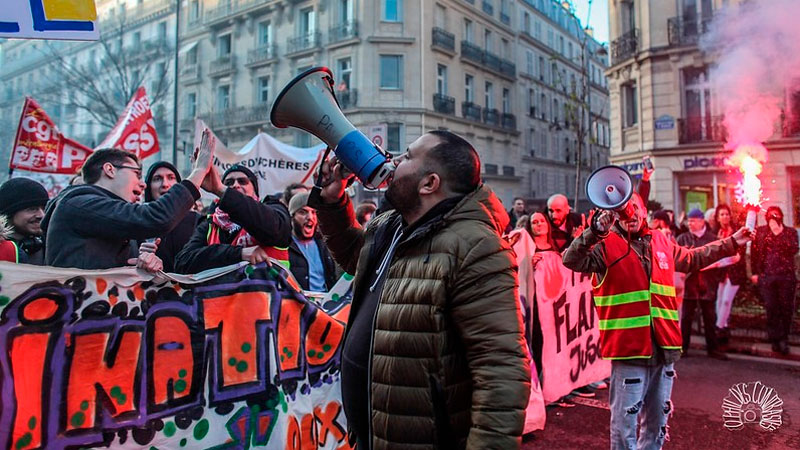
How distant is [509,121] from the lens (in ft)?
114

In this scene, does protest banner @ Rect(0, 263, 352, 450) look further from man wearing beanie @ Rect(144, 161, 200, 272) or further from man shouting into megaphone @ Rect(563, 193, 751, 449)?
man shouting into megaphone @ Rect(563, 193, 751, 449)

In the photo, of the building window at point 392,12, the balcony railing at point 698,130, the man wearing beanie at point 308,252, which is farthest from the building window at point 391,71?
the man wearing beanie at point 308,252

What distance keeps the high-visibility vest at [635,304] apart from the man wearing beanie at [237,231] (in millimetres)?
2150

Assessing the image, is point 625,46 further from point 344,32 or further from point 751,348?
point 751,348

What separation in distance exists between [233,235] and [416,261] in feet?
7.39

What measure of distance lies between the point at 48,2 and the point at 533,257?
417cm

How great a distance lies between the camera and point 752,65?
8305 mm

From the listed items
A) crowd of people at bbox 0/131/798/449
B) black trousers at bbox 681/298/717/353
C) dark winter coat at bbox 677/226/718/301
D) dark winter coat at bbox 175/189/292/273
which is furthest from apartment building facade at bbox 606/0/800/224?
dark winter coat at bbox 175/189/292/273

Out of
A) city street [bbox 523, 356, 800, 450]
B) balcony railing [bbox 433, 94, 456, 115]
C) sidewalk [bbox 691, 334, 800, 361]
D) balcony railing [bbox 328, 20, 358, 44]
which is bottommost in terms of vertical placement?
city street [bbox 523, 356, 800, 450]

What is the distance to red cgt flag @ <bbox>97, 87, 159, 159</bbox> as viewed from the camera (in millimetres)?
8164

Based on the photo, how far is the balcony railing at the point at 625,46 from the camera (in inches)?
755

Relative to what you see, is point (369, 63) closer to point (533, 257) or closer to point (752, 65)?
point (752, 65)

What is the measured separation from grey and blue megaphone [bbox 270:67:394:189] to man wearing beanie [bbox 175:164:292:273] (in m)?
1.17

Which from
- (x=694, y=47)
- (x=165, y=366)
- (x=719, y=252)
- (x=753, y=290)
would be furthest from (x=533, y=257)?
(x=694, y=47)
